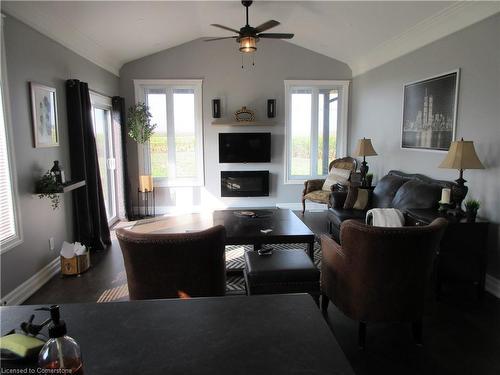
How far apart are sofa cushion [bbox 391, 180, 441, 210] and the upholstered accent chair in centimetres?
168

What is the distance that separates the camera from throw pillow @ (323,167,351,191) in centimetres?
604

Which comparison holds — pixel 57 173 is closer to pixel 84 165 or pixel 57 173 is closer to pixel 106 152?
pixel 84 165

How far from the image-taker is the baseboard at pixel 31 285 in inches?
120

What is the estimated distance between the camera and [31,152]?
11.1ft

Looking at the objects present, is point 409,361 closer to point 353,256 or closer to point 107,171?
point 353,256

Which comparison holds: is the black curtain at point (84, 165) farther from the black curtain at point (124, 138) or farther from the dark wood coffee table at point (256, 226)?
the black curtain at point (124, 138)

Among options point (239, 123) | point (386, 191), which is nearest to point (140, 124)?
point (239, 123)

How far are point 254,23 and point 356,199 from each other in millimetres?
3136

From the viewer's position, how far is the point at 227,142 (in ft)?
21.9

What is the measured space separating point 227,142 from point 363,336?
4799 millimetres

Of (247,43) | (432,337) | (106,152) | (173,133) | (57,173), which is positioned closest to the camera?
(432,337)

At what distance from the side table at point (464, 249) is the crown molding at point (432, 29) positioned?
6.35ft

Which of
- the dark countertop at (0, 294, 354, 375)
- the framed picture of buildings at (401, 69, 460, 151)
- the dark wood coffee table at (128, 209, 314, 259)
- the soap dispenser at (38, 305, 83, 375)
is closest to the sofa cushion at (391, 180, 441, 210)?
the framed picture of buildings at (401, 69, 460, 151)

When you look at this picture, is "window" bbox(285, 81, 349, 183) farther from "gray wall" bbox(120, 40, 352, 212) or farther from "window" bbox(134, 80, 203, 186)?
"window" bbox(134, 80, 203, 186)
